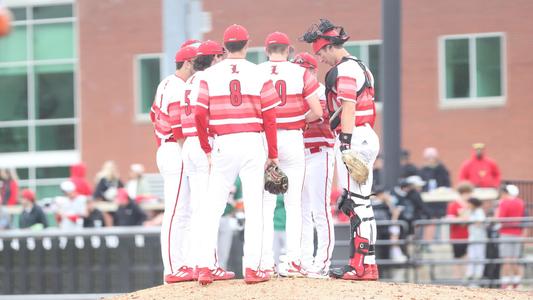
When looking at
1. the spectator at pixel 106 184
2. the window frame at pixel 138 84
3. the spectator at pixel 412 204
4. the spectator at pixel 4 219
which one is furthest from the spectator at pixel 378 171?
the window frame at pixel 138 84

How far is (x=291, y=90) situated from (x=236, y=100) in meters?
0.72

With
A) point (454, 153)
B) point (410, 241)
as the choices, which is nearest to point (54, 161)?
point (454, 153)

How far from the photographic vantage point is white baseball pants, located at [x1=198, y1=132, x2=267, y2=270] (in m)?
11.1

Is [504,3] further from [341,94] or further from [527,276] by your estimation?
[341,94]

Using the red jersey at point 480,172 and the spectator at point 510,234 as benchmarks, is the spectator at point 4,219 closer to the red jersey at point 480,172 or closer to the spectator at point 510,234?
the red jersey at point 480,172

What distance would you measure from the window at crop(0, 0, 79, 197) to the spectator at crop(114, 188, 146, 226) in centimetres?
1536

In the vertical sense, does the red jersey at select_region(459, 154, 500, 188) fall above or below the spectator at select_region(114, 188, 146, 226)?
above

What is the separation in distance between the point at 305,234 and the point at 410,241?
716cm

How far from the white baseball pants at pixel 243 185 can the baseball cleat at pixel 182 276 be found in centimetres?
67

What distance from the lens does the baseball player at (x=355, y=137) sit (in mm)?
11445

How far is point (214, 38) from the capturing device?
105 feet

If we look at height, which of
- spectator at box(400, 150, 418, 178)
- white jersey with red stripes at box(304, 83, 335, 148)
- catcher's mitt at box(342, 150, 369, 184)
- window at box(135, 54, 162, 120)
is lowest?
spectator at box(400, 150, 418, 178)

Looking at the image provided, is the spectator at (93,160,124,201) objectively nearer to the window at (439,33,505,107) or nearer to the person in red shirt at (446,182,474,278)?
the person in red shirt at (446,182,474,278)

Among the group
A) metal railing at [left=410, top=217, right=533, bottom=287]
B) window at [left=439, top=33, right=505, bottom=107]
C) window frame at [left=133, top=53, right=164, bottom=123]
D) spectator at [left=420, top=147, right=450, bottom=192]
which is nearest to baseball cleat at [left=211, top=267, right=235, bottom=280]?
metal railing at [left=410, top=217, right=533, bottom=287]
